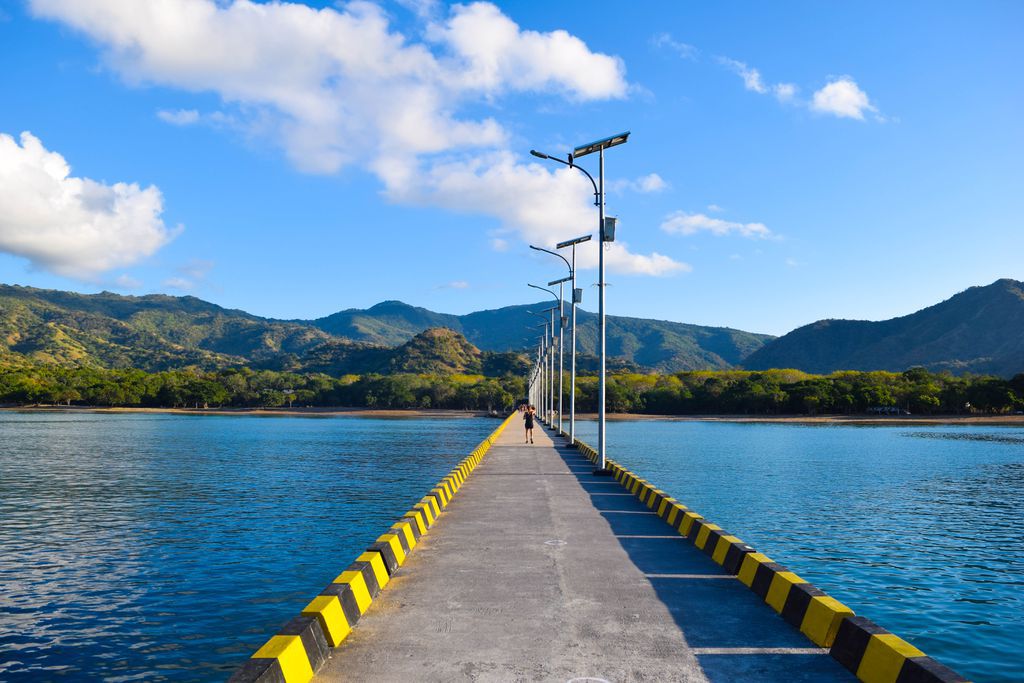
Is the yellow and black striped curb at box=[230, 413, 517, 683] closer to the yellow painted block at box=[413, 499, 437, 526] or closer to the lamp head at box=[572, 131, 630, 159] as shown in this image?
the yellow painted block at box=[413, 499, 437, 526]

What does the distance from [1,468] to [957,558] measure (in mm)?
46889

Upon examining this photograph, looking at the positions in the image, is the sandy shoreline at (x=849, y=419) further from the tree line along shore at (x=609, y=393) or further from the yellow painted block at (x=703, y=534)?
the yellow painted block at (x=703, y=534)

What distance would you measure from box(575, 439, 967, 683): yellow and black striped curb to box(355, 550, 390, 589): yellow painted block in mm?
5308

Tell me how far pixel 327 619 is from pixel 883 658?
5.73 metres

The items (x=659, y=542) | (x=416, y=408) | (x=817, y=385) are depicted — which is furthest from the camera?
(x=416, y=408)

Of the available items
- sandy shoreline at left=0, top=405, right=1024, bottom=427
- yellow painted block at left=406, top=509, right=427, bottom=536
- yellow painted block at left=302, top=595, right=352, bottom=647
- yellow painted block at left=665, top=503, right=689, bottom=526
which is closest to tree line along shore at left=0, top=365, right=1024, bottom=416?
sandy shoreline at left=0, top=405, right=1024, bottom=427

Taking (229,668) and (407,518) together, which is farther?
(407,518)

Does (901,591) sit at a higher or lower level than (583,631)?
lower

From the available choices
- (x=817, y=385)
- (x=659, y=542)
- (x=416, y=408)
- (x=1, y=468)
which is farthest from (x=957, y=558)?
(x=416, y=408)

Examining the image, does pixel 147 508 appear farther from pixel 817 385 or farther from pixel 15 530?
pixel 817 385

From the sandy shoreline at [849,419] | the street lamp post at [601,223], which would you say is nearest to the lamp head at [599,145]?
the street lamp post at [601,223]

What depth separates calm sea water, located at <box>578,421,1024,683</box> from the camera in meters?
14.5

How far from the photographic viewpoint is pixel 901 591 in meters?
16.9

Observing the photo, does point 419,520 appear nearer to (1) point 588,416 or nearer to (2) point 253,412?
(1) point 588,416
